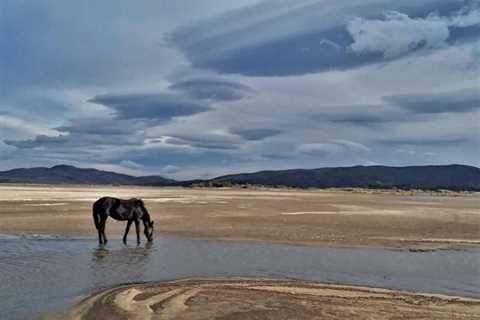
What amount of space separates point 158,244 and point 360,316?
11.8 m

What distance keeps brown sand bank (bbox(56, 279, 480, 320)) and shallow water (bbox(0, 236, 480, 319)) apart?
1.01m

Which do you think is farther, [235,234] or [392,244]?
[235,234]

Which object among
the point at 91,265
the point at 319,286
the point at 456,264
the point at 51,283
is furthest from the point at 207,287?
the point at 456,264

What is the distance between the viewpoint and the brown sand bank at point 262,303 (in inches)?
350

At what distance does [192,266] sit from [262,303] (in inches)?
195

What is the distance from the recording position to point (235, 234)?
22125 millimetres

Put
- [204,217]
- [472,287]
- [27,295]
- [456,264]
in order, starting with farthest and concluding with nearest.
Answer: [204,217], [456,264], [472,287], [27,295]

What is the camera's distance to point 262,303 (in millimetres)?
9742

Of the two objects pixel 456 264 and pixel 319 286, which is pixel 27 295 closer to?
pixel 319 286

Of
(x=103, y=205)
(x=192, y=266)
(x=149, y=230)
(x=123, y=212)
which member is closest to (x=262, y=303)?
(x=192, y=266)

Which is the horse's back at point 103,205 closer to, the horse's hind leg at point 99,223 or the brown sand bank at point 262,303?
the horse's hind leg at point 99,223

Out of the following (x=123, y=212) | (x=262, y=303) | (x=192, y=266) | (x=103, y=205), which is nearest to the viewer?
(x=262, y=303)

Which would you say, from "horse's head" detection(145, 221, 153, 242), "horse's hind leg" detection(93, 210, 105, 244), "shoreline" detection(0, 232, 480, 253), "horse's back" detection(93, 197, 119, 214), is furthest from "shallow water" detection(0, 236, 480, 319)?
"horse's back" detection(93, 197, 119, 214)

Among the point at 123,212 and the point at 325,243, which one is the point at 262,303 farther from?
the point at 123,212
